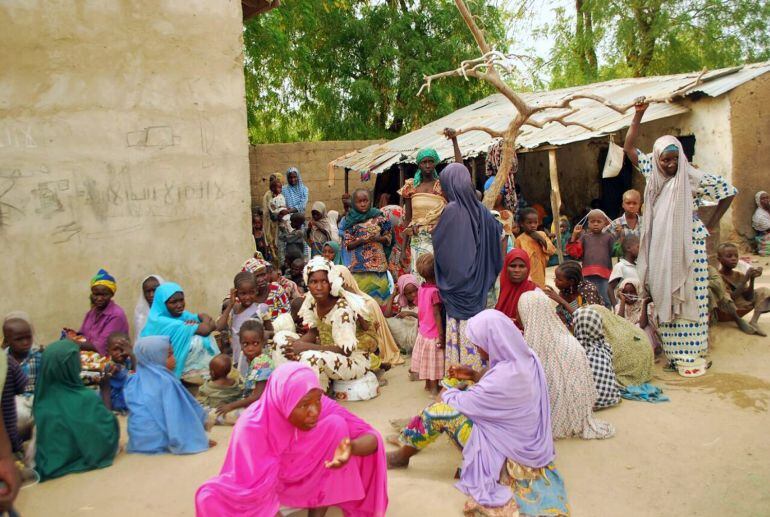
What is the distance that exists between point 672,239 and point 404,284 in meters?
2.57

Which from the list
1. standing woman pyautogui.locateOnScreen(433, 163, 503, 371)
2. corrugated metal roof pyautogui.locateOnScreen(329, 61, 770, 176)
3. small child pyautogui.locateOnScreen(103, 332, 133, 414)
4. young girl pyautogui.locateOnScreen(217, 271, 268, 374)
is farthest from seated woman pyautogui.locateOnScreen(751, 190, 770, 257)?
small child pyautogui.locateOnScreen(103, 332, 133, 414)

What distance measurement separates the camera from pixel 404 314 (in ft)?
22.6

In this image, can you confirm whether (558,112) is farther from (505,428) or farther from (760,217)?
(505,428)

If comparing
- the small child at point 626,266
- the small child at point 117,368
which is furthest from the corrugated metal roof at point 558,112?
the small child at point 117,368

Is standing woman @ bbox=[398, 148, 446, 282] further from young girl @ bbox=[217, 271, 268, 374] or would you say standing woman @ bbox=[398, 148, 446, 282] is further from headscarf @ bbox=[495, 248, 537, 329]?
young girl @ bbox=[217, 271, 268, 374]

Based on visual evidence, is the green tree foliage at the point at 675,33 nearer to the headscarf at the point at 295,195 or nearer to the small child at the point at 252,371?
the headscarf at the point at 295,195

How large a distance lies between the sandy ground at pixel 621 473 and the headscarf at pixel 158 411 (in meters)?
0.09

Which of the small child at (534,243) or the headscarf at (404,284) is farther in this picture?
the headscarf at (404,284)

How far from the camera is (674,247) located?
554cm

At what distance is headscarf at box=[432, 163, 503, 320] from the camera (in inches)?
199

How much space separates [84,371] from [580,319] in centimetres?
371

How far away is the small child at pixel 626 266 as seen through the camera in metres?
6.12

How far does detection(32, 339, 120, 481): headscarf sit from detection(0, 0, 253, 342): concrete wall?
2712mm

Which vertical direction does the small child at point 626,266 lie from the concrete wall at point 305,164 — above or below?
below
